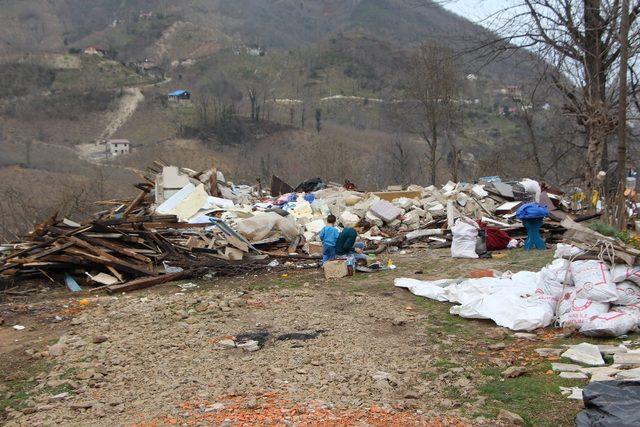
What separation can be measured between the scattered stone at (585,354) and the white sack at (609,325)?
0.55m

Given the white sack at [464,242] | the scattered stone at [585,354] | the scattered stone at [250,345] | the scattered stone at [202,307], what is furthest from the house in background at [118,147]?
the scattered stone at [585,354]

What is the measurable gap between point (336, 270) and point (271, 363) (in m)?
4.32

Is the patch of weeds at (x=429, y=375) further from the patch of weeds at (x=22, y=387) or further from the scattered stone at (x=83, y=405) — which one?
the patch of weeds at (x=22, y=387)

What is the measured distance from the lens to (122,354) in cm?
632

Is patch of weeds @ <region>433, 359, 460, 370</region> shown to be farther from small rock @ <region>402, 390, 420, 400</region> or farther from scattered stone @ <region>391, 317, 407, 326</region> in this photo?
scattered stone @ <region>391, 317, 407, 326</region>

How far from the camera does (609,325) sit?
5898 mm

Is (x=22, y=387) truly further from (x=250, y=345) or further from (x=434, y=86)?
(x=434, y=86)

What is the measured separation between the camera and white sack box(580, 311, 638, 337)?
5891mm

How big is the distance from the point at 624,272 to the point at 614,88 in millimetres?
8393

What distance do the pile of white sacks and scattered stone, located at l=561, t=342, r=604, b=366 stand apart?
0.65 meters

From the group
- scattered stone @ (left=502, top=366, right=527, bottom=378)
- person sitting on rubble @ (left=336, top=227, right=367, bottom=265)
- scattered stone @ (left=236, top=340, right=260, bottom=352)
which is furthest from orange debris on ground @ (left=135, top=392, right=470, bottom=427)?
person sitting on rubble @ (left=336, top=227, right=367, bottom=265)

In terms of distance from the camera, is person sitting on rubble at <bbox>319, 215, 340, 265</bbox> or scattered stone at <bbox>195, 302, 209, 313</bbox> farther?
person sitting on rubble at <bbox>319, 215, 340, 265</bbox>

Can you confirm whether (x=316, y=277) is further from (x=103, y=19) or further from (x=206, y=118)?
(x=103, y=19)

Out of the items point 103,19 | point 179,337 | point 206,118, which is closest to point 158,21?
point 103,19
